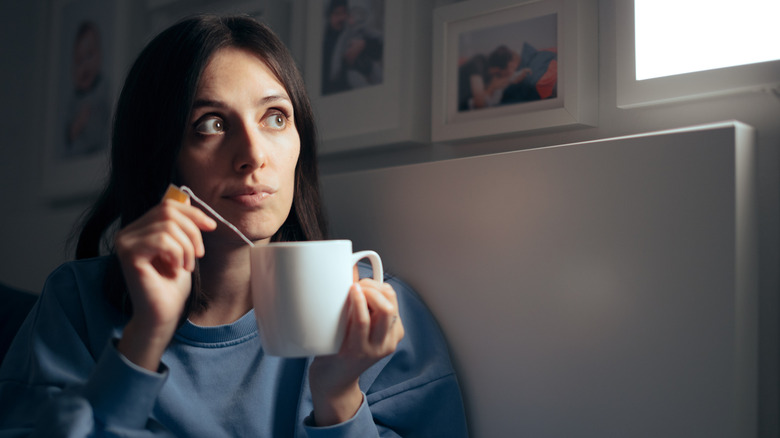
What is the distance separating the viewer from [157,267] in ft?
2.39

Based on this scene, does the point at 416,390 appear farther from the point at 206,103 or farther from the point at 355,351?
the point at 206,103

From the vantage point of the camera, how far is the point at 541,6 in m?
1.02

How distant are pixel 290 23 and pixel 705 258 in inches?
43.5

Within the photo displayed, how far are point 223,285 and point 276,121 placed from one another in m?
0.26

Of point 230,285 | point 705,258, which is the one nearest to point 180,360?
point 230,285

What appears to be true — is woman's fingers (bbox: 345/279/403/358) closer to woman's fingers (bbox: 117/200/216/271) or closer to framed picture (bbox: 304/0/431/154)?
woman's fingers (bbox: 117/200/216/271)

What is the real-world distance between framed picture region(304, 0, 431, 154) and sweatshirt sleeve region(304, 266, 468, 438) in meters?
0.42

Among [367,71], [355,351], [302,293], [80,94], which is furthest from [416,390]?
[80,94]

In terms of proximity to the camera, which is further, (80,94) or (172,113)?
(80,94)

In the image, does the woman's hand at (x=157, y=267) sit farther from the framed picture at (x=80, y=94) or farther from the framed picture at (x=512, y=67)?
the framed picture at (x=80, y=94)

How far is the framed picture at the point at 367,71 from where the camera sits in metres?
1.21

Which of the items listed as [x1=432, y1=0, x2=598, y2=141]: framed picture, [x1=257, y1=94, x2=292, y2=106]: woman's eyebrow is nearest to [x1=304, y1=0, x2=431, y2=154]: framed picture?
[x1=432, y1=0, x2=598, y2=141]: framed picture

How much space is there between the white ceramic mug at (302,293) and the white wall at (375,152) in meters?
0.50

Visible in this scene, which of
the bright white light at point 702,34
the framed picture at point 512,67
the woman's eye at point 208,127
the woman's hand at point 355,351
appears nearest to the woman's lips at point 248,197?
the woman's eye at point 208,127
